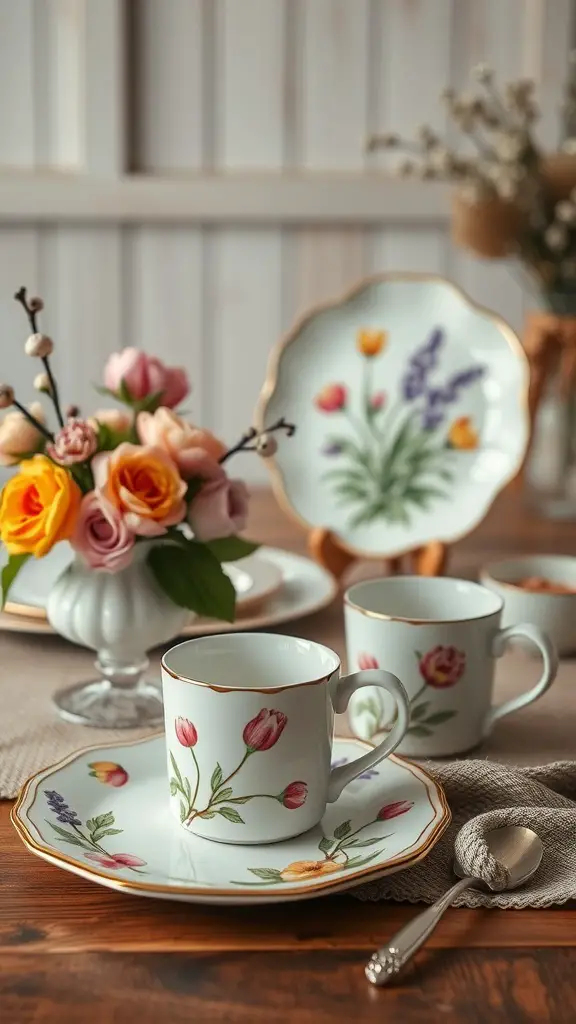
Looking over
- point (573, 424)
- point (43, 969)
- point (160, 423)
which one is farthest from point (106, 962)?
point (573, 424)

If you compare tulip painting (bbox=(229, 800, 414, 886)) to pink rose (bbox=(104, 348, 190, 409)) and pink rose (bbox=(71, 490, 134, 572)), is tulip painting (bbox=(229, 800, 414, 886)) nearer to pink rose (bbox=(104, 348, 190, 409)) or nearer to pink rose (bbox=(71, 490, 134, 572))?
pink rose (bbox=(71, 490, 134, 572))

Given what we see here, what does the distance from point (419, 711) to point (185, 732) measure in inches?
8.0

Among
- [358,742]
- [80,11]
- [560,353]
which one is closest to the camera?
[358,742]

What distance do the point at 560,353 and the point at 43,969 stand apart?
1.07m

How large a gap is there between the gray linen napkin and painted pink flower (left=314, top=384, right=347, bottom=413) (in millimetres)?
615

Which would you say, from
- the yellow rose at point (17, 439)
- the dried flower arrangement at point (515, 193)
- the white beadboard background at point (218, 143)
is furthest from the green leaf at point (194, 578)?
the white beadboard background at point (218, 143)

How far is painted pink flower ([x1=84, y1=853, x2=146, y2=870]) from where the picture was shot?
1.90 feet

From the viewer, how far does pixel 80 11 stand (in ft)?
5.76

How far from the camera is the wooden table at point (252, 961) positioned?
1.65 feet

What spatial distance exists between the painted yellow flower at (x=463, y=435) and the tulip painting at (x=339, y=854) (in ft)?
2.09

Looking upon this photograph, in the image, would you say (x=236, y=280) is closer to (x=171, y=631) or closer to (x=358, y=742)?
(x=171, y=631)

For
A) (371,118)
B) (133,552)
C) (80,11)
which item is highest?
(80,11)

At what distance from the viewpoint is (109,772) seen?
68 centimetres

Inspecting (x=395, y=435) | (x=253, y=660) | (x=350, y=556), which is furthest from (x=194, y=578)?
(x=395, y=435)
